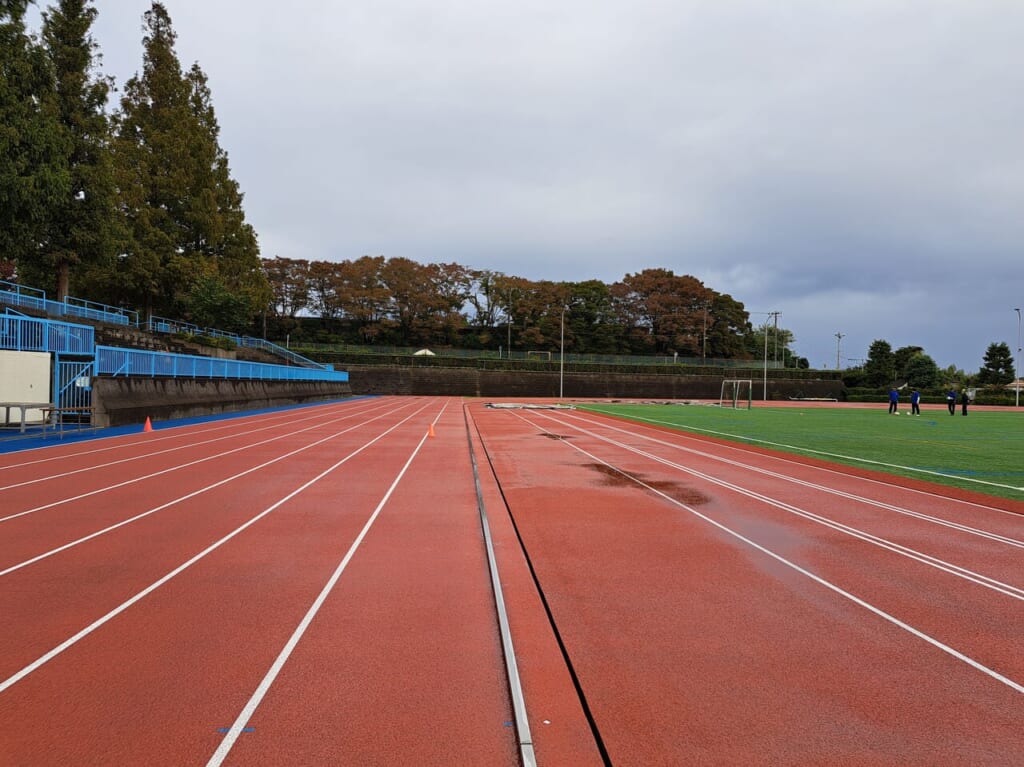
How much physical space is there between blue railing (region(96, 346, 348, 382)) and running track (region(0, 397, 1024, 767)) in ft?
31.8

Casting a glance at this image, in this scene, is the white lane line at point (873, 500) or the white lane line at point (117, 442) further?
the white lane line at point (117, 442)

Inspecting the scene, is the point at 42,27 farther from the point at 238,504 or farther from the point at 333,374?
the point at 238,504

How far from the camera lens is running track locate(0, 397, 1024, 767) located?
2.55m

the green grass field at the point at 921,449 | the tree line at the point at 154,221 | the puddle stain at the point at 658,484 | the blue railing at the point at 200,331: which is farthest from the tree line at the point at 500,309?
the puddle stain at the point at 658,484

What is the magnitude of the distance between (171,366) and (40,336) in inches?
156

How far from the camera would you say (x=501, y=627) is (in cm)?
366

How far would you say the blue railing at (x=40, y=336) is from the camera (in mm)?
A: 15312

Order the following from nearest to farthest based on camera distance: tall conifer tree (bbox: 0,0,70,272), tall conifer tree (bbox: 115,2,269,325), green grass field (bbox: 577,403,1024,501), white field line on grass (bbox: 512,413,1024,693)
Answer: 1. white field line on grass (bbox: 512,413,1024,693)
2. green grass field (bbox: 577,403,1024,501)
3. tall conifer tree (bbox: 0,0,70,272)
4. tall conifer tree (bbox: 115,2,269,325)

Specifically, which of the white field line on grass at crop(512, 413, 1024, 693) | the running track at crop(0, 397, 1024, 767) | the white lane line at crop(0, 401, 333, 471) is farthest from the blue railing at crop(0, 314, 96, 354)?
the white field line on grass at crop(512, 413, 1024, 693)

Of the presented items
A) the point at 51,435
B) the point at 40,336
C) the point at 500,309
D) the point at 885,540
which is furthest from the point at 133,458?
the point at 500,309

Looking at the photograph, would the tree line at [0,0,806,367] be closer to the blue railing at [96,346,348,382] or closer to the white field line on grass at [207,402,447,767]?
the blue railing at [96,346,348,382]

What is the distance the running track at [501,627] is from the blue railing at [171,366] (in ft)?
31.8

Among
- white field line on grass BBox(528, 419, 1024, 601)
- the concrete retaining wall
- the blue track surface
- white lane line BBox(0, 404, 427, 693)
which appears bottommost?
the blue track surface

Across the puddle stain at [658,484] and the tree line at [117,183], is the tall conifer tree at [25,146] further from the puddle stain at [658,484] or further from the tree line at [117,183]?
the puddle stain at [658,484]
